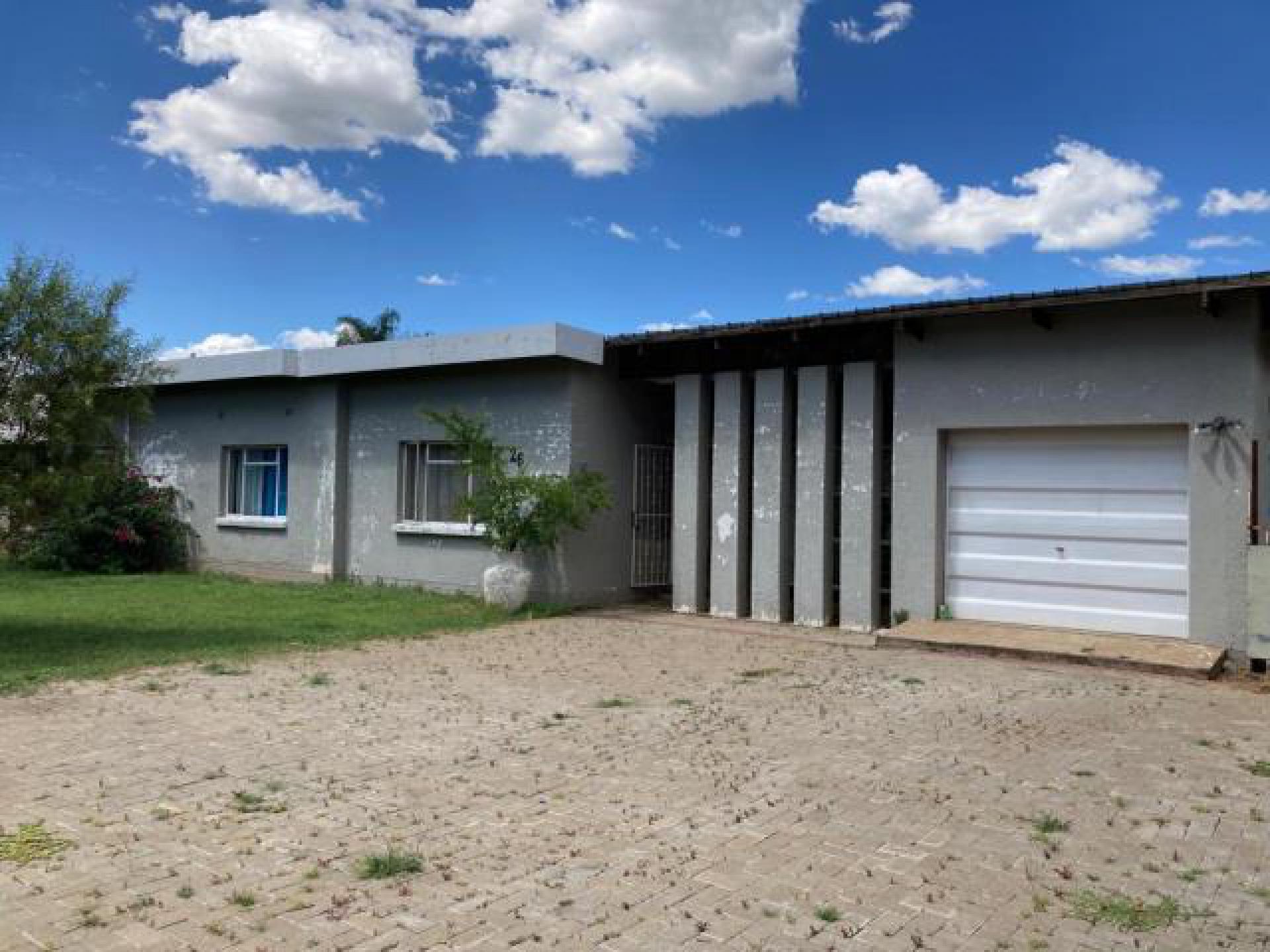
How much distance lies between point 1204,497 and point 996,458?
2171 millimetres

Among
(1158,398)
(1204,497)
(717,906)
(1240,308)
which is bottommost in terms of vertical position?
(717,906)

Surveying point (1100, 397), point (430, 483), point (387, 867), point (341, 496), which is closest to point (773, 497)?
point (1100, 397)

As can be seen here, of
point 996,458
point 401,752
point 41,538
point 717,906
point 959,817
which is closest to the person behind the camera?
point 717,906

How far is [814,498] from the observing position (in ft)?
41.3

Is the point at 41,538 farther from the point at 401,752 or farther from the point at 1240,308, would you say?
the point at 1240,308

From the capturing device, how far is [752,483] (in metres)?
13.4

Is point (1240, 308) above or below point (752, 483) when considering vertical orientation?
above

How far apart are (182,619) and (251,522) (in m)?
5.98

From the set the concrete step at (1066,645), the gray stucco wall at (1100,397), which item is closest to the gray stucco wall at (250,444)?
the gray stucco wall at (1100,397)

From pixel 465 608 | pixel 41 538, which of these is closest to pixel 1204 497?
pixel 465 608

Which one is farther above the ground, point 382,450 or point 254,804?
point 382,450

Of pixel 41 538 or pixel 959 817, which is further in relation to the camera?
pixel 41 538

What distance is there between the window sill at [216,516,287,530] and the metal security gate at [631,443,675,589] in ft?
20.9

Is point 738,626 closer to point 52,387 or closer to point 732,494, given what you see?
point 732,494
